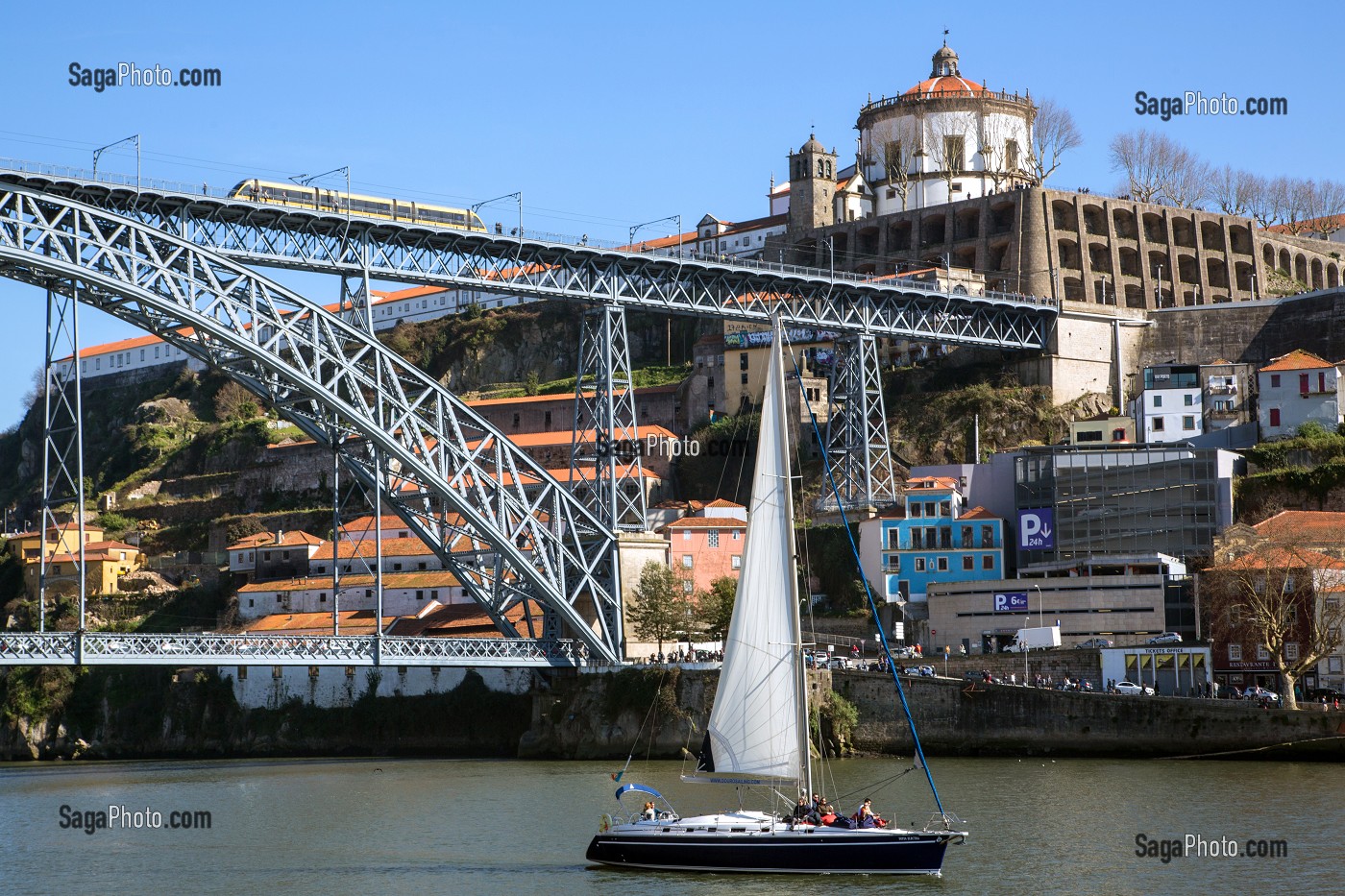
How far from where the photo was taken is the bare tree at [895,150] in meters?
111

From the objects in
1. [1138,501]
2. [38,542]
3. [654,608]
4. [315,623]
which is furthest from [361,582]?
[1138,501]

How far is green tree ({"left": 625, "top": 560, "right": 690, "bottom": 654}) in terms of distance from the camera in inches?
2566

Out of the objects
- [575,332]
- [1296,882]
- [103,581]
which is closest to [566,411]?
[575,332]

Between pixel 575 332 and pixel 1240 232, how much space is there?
4075cm

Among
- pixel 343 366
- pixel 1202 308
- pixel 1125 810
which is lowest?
pixel 1125 810

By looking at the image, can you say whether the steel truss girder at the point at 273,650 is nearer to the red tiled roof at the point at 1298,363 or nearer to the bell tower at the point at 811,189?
the red tiled roof at the point at 1298,363

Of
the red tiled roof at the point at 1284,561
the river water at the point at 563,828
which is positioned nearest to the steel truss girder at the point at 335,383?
the river water at the point at 563,828

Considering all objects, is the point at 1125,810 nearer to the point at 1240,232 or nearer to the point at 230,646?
the point at 230,646

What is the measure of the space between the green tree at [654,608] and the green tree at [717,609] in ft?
6.22

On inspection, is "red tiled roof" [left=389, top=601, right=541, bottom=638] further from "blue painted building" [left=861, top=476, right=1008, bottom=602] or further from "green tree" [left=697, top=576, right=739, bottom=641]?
A: "blue painted building" [left=861, top=476, right=1008, bottom=602]

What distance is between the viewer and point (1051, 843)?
39031 millimetres

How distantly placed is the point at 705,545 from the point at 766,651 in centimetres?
4153

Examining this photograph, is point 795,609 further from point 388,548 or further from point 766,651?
point 388,548

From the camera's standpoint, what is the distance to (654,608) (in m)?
65.2
